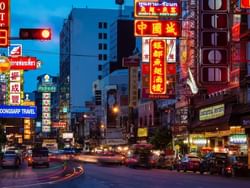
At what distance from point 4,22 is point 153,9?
24075 millimetres

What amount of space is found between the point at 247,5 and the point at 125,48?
13073 centimetres

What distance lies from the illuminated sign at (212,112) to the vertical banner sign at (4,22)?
32.1 m

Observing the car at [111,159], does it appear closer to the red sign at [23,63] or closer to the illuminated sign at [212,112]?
the illuminated sign at [212,112]

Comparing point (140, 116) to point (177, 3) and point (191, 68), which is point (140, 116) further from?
point (177, 3)

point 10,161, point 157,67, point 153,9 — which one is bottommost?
point 10,161

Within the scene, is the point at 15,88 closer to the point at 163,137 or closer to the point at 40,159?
the point at 40,159

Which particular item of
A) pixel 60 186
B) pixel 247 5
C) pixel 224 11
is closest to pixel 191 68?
pixel 224 11

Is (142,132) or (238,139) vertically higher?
(142,132)

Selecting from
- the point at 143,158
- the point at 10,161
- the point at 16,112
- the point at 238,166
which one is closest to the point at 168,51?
the point at 143,158

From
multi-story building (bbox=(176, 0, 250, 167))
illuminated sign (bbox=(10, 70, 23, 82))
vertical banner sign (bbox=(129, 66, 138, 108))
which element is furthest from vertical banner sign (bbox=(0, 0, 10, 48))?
vertical banner sign (bbox=(129, 66, 138, 108))

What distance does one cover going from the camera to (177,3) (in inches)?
2146

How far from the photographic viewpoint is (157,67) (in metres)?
57.2

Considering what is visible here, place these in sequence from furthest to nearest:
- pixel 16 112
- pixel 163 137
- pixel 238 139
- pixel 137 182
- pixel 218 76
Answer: pixel 163 137, pixel 16 112, pixel 238 139, pixel 218 76, pixel 137 182

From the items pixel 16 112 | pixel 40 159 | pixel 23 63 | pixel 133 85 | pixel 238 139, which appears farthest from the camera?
pixel 133 85
